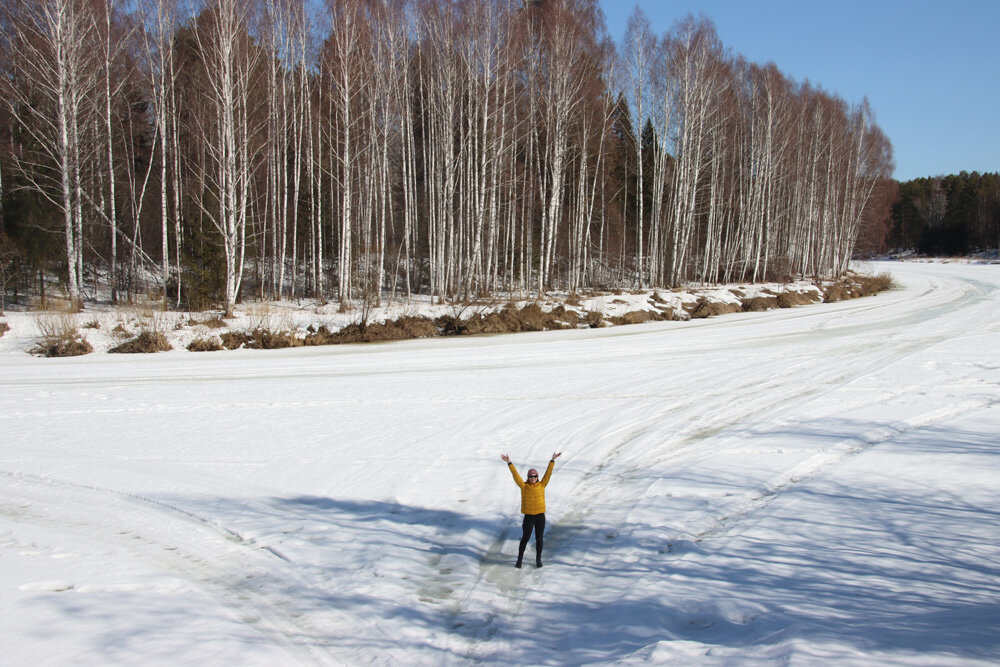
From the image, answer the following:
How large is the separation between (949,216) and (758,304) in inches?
3539

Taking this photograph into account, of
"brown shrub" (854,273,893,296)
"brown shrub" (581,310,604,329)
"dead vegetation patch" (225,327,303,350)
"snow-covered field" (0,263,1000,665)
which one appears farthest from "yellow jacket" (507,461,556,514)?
"brown shrub" (854,273,893,296)

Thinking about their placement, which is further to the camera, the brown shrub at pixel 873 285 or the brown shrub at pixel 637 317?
the brown shrub at pixel 873 285

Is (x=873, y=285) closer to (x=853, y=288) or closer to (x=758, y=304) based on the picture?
(x=853, y=288)

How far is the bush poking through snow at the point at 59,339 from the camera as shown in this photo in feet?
57.3

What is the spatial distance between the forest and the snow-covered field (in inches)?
487

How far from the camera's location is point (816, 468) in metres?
7.77

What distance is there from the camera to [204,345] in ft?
61.1

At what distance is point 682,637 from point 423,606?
2.03 metres

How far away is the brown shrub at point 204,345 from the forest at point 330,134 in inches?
121

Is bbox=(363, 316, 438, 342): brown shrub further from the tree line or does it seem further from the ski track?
the tree line

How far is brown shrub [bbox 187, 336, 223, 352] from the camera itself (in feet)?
60.9

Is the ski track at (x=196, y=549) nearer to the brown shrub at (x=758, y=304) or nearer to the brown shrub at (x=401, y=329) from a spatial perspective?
the brown shrub at (x=401, y=329)

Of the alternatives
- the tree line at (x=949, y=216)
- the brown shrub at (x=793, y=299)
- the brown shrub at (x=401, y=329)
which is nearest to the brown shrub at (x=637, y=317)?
the brown shrub at (x=401, y=329)

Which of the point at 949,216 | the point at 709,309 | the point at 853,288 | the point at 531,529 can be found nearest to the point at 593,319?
the point at 709,309
